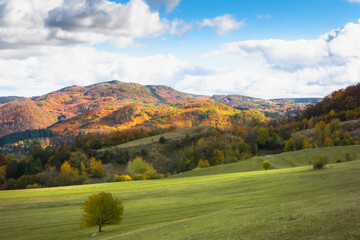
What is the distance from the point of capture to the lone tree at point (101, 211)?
31609mm

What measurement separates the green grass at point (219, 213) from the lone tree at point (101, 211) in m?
1.30

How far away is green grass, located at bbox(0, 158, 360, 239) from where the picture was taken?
1656 cm

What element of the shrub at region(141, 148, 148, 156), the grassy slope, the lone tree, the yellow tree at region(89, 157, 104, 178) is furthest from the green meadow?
the shrub at region(141, 148, 148, 156)

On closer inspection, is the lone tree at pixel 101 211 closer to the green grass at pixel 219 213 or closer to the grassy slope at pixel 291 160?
the green grass at pixel 219 213

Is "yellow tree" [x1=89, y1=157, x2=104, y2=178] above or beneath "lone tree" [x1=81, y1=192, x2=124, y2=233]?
beneath

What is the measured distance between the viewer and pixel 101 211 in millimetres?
32031

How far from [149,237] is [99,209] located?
11601 mm

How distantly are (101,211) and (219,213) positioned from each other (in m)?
14.1

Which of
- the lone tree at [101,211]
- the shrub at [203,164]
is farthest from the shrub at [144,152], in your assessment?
the lone tree at [101,211]

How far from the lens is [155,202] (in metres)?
44.5

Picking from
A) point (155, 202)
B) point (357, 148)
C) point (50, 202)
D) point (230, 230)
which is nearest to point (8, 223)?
point (50, 202)

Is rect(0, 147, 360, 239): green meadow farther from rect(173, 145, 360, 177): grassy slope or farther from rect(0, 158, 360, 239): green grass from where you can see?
rect(173, 145, 360, 177): grassy slope

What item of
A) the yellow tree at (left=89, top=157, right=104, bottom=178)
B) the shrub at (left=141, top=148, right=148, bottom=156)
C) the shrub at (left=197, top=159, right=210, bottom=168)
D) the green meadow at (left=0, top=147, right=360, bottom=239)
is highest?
the green meadow at (left=0, top=147, right=360, bottom=239)

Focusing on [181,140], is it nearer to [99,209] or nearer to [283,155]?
[283,155]
